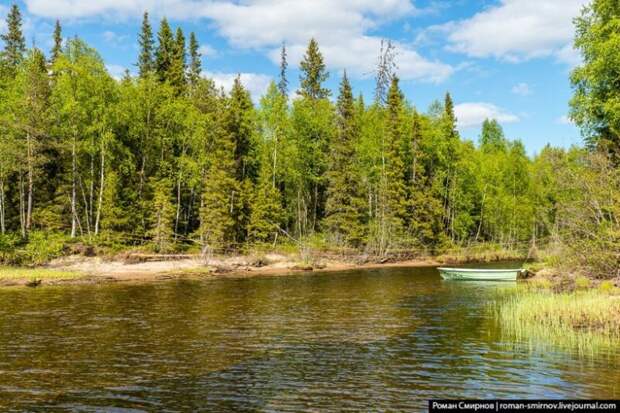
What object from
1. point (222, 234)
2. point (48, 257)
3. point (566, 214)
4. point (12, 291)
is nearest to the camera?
point (566, 214)

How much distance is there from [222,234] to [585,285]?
122 ft

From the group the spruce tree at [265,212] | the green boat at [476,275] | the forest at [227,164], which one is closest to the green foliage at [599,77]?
the forest at [227,164]

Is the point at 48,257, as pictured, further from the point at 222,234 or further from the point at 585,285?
the point at 585,285

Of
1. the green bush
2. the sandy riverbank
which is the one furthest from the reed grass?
the green bush

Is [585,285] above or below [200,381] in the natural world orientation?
above

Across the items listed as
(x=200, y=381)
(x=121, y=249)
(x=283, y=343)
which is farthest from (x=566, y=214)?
(x=121, y=249)

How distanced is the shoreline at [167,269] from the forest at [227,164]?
2500 millimetres

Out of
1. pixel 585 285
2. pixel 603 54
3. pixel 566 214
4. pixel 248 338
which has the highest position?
pixel 603 54

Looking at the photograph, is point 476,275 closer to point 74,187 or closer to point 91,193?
point 74,187

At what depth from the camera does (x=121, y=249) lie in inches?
1966

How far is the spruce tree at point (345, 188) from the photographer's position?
61.2 metres

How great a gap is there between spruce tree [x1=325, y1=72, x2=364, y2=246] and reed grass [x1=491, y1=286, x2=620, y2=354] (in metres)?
38.8

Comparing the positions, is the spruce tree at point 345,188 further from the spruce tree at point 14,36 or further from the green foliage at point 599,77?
the spruce tree at point 14,36

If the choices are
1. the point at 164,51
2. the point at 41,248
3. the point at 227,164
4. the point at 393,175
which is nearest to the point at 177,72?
the point at 164,51
